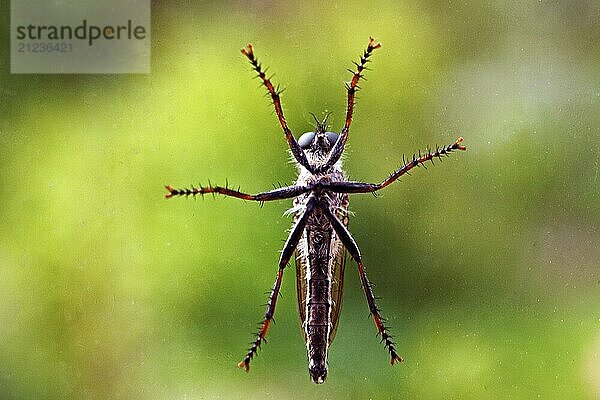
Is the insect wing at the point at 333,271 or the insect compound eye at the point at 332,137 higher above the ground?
the insect compound eye at the point at 332,137

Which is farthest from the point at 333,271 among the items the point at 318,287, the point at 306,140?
the point at 306,140

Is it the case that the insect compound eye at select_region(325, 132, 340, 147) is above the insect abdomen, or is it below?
above

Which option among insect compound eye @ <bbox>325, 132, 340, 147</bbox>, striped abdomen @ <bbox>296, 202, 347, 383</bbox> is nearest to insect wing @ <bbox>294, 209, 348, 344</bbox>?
striped abdomen @ <bbox>296, 202, 347, 383</bbox>

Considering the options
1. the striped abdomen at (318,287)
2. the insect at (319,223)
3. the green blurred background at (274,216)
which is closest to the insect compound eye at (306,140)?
the insect at (319,223)

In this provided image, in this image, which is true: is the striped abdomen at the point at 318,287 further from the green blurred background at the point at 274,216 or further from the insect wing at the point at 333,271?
the green blurred background at the point at 274,216

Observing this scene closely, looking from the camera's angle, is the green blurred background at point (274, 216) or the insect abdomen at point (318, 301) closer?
the insect abdomen at point (318, 301)

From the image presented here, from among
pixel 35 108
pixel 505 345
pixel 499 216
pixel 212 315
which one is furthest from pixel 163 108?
pixel 505 345

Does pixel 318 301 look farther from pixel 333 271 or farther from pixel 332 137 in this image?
pixel 332 137

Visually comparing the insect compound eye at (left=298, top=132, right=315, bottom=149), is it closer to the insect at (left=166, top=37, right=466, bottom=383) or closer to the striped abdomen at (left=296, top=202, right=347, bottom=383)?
the insect at (left=166, top=37, right=466, bottom=383)

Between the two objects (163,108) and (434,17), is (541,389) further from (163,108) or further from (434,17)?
(163,108)
